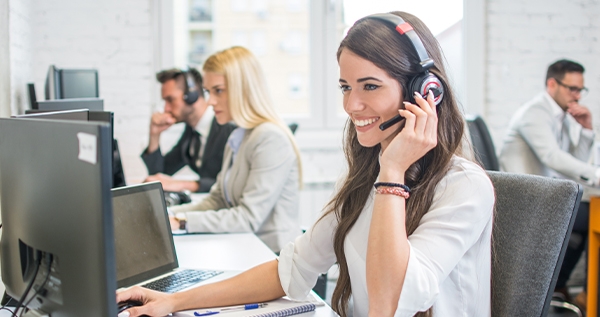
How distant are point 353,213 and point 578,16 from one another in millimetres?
3118

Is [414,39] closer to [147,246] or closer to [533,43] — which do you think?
[147,246]

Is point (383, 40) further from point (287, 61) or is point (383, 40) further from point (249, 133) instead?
point (287, 61)

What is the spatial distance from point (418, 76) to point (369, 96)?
0.32ft

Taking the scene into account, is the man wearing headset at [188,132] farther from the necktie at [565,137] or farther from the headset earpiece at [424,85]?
the headset earpiece at [424,85]

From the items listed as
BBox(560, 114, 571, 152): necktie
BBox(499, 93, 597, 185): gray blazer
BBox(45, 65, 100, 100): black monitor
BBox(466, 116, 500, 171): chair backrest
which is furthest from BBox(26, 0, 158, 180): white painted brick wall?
BBox(560, 114, 571, 152): necktie

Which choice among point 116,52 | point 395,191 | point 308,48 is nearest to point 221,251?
point 395,191

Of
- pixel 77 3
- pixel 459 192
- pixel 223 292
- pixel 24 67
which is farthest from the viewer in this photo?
pixel 77 3

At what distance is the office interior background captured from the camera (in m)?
3.40

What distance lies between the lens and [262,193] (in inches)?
83.1

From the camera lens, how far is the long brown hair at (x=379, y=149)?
3.61 ft

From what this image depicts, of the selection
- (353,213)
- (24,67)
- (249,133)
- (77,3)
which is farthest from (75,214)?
(77,3)

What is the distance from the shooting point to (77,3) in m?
3.37

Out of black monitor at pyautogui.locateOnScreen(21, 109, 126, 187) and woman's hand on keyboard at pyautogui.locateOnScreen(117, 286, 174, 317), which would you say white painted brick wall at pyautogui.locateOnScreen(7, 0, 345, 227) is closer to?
black monitor at pyautogui.locateOnScreen(21, 109, 126, 187)

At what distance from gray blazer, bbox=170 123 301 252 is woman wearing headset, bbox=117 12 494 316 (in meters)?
0.84
